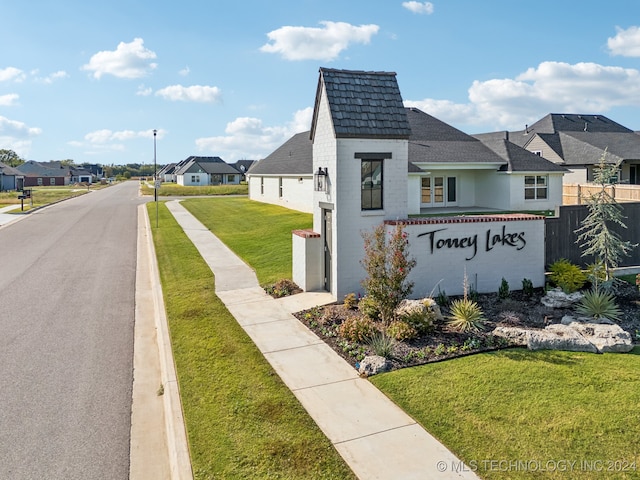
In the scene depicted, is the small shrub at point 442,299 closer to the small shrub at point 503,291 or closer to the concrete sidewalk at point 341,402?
the small shrub at point 503,291

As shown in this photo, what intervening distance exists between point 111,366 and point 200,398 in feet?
9.05

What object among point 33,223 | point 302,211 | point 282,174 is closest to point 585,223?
point 302,211

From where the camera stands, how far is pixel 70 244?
24078 millimetres

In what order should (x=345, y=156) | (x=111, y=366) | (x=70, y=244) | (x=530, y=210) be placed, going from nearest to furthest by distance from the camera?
(x=111, y=366), (x=345, y=156), (x=70, y=244), (x=530, y=210)

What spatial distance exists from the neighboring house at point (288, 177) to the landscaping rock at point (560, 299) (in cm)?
1999

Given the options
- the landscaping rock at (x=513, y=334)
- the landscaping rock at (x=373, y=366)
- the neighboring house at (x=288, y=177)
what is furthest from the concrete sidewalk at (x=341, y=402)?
the neighboring house at (x=288, y=177)

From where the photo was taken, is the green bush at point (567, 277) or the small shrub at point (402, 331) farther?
the green bush at point (567, 277)

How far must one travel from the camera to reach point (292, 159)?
124 ft

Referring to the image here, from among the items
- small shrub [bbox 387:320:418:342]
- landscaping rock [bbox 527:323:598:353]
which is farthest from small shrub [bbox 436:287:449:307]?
landscaping rock [bbox 527:323:598:353]

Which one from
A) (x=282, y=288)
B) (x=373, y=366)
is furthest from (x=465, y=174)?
(x=373, y=366)

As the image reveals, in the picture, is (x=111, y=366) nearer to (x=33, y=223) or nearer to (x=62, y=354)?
(x=62, y=354)

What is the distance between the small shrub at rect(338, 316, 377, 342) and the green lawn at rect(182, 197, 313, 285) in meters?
5.29

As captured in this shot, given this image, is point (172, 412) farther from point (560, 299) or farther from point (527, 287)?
point (527, 287)

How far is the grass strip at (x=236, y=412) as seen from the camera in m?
5.98
